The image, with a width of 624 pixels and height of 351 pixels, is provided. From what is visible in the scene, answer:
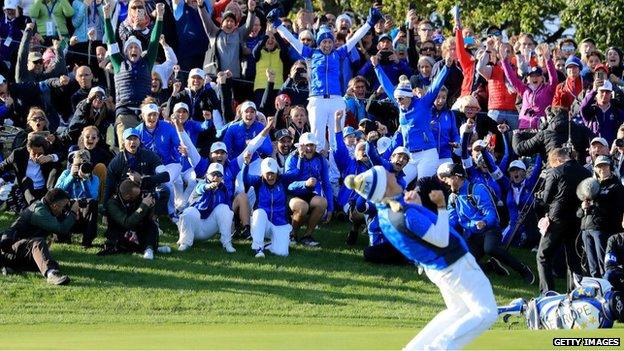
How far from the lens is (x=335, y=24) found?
80.0 feet

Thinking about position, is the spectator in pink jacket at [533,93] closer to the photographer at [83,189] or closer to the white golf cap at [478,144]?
the white golf cap at [478,144]

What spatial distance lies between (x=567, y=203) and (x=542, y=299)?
7.20 ft

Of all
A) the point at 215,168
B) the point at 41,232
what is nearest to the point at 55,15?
the point at 215,168

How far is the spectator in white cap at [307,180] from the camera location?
19.9 metres

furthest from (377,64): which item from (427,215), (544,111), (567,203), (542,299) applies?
(427,215)

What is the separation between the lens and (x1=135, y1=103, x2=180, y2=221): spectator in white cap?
793 inches

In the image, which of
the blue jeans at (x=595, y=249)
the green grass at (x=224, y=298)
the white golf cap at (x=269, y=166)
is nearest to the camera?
the green grass at (x=224, y=298)

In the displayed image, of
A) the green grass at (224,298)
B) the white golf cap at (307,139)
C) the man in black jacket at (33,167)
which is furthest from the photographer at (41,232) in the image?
the white golf cap at (307,139)

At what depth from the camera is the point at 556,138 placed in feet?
65.2

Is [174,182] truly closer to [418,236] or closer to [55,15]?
[55,15]

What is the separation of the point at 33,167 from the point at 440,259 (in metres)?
9.61

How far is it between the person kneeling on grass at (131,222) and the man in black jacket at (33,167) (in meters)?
1.36

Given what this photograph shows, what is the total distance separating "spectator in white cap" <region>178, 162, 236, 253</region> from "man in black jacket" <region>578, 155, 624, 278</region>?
5.14 metres

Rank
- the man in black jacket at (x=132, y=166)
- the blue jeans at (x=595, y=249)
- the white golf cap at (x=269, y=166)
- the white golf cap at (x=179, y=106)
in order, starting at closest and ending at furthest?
the blue jeans at (x=595, y=249), the man in black jacket at (x=132, y=166), the white golf cap at (x=269, y=166), the white golf cap at (x=179, y=106)
